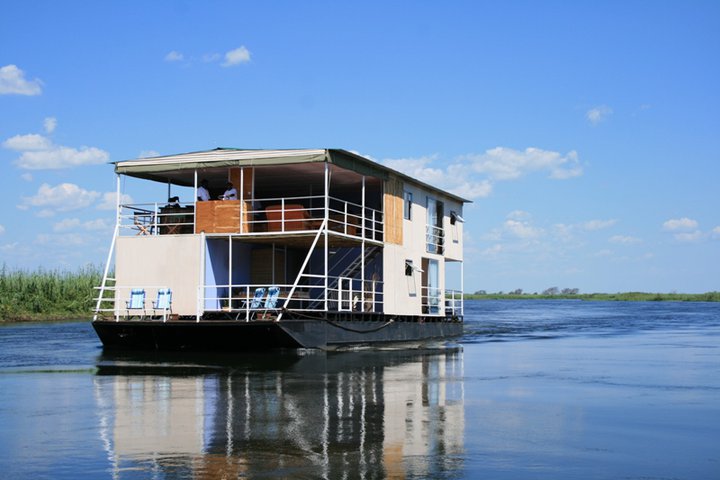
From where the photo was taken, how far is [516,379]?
57.0 ft

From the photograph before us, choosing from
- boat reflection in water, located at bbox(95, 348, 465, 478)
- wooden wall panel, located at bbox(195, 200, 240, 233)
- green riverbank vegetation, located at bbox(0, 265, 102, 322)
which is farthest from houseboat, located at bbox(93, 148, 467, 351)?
green riverbank vegetation, located at bbox(0, 265, 102, 322)

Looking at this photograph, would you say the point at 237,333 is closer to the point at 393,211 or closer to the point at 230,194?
the point at 230,194

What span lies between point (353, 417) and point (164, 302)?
13.4 meters

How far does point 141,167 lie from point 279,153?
418 centimetres

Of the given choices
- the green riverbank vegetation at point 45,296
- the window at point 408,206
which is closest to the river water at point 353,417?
the window at point 408,206

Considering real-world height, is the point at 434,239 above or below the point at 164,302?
above

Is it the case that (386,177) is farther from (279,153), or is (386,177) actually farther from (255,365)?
(255,365)

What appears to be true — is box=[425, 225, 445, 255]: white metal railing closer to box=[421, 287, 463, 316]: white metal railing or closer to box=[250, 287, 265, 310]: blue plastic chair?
box=[421, 287, 463, 316]: white metal railing

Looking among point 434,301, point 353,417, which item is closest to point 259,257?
point 434,301

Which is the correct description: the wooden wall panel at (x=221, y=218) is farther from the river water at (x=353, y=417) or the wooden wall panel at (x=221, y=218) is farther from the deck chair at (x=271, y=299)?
the river water at (x=353, y=417)

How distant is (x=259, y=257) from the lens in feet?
89.6

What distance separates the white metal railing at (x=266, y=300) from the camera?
23.0m

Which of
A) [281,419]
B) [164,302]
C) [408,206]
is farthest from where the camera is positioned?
[408,206]

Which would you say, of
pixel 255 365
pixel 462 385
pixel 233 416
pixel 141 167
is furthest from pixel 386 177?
pixel 233 416
